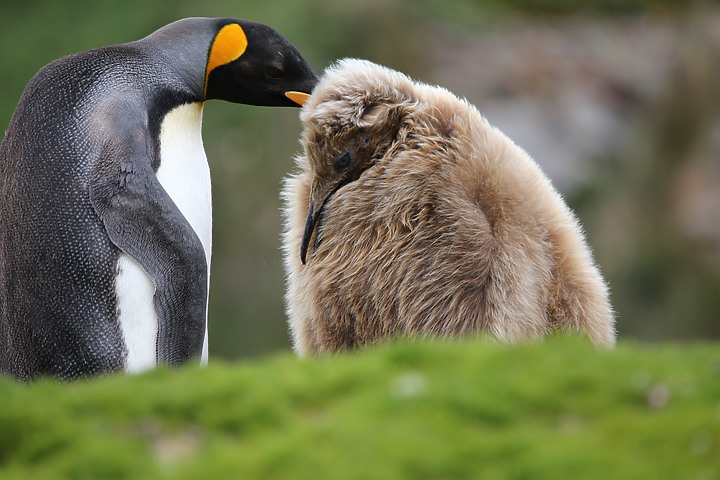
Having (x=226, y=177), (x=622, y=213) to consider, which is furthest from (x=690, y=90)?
(x=226, y=177)

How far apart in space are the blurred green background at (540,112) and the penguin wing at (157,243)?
599 centimetres

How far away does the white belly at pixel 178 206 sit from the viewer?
355 cm

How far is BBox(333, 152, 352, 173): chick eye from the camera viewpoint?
125 inches

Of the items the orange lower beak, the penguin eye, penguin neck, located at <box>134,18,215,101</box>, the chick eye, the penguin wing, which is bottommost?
the penguin wing

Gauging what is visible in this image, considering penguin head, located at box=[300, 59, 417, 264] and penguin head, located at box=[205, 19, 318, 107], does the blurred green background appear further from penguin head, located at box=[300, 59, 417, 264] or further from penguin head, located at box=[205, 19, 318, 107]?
penguin head, located at box=[300, 59, 417, 264]

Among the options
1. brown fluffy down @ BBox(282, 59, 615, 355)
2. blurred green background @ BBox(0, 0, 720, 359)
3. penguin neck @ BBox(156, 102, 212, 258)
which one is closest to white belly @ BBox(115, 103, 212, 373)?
penguin neck @ BBox(156, 102, 212, 258)

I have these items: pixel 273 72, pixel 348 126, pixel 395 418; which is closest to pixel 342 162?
pixel 348 126

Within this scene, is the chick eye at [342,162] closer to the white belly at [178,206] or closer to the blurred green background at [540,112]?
the white belly at [178,206]

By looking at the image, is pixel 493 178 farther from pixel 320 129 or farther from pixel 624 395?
pixel 624 395

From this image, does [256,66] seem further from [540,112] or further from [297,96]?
[540,112]

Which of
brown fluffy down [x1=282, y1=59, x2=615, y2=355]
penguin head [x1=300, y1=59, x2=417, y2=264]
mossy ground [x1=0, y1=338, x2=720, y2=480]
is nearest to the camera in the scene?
mossy ground [x1=0, y1=338, x2=720, y2=480]

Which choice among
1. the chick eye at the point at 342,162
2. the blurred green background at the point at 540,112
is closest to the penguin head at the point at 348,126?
the chick eye at the point at 342,162

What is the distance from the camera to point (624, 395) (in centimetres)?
218

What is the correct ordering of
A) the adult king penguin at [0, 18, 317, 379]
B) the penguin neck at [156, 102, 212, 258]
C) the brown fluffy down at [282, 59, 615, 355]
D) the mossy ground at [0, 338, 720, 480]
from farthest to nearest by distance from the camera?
the penguin neck at [156, 102, 212, 258] < the adult king penguin at [0, 18, 317, 379] < the brown fluffy down at [282, 59, 615, 355] < the mossy ground at [0, 338, 720, 480]
